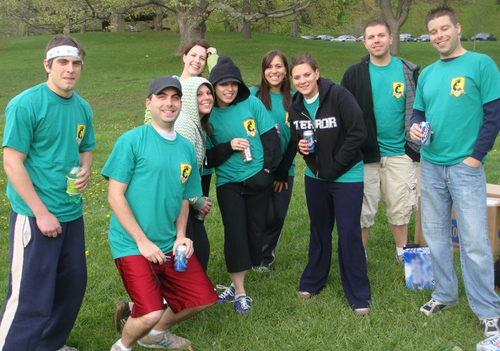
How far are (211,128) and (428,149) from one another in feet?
6.03

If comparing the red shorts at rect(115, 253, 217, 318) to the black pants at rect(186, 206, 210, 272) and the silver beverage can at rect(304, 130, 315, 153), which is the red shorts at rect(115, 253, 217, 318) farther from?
the silver beverage can at rect(304, 130, 315, 153)

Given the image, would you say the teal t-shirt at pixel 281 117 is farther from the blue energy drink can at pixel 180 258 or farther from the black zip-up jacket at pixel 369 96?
the blue energy drink can at pixel 180 258

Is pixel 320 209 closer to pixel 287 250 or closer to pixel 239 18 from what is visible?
pixel 287 250

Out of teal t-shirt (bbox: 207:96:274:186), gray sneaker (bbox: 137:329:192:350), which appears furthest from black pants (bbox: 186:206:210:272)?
gray sneaker (bbox: 137:329:192:350)

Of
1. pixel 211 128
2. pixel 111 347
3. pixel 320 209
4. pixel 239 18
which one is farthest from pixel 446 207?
pixel 239 18

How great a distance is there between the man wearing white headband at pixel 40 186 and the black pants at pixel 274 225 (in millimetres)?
2437

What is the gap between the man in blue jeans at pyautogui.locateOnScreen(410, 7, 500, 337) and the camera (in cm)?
404

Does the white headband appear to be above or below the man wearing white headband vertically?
above

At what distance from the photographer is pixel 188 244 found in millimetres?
3957

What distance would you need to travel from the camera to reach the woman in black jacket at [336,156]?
181 inches

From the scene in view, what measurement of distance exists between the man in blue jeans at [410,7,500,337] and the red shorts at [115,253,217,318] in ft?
6.44

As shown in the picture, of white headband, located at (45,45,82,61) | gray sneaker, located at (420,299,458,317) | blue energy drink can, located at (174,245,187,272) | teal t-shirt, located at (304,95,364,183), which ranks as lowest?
gray sneaker, located at (420,299,458,317)

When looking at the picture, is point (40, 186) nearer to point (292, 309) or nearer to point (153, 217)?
point (153, 217)

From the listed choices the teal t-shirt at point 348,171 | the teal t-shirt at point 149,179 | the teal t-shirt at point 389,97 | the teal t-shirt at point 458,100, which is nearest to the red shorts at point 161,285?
the teal t-shirt at point 149,179
